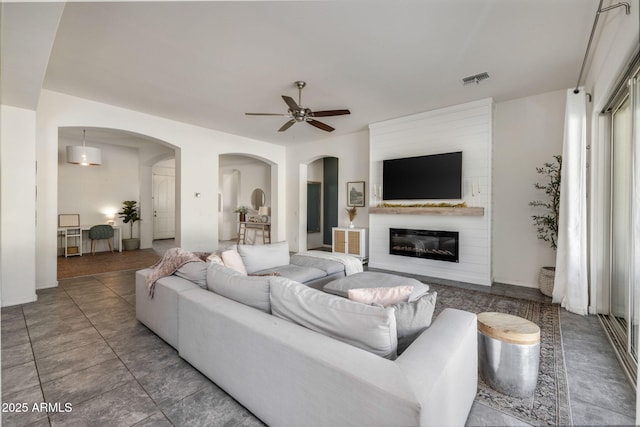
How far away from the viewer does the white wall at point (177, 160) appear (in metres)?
4.33

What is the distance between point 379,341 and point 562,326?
2.78m

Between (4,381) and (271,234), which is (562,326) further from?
(271,234)

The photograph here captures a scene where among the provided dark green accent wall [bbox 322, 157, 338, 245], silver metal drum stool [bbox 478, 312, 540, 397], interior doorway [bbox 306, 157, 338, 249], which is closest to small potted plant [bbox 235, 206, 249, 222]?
interior doorway [bbox 306, 157, 338, 249]

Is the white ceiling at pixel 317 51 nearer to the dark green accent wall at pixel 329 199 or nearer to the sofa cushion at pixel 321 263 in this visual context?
the sofa cushion at pixel 321 263

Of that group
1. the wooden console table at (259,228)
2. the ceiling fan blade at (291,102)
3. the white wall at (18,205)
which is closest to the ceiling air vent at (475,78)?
the ceiling fan blade at (291,102)

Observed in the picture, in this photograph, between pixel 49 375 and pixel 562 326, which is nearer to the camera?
pixel 49 375

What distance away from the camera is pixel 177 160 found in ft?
19.3

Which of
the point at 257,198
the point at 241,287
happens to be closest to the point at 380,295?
the point at 241,287

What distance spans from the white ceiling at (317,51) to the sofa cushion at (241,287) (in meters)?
2.24

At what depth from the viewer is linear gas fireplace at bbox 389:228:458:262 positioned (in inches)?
193

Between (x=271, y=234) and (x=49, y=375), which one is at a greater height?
(x=271, y=234)

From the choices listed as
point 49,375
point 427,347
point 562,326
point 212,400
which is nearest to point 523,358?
point 427,347

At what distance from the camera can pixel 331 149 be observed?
7.02m

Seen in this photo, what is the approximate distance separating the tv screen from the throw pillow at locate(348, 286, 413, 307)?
3485 mm
